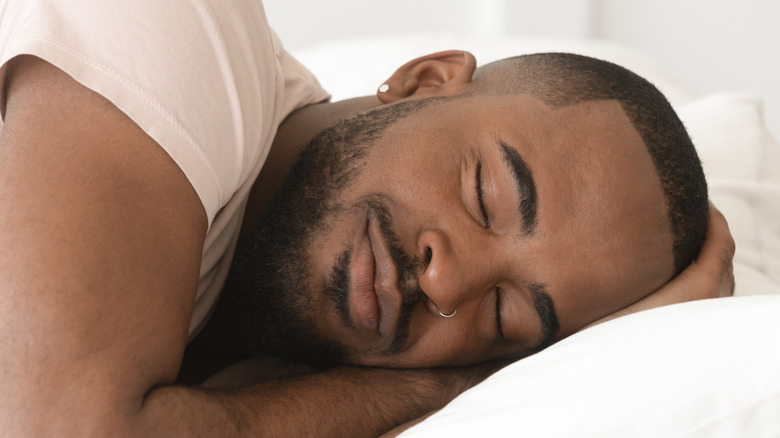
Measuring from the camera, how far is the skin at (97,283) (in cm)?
83

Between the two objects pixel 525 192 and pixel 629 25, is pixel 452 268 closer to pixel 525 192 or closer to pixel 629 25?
pixel 525 192

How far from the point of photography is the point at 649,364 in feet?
2.39

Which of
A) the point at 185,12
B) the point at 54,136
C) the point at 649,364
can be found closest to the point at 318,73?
the point at 185,12

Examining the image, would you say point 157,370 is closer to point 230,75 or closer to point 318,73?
point 230,75

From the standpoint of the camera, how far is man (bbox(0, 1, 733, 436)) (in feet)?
2.84

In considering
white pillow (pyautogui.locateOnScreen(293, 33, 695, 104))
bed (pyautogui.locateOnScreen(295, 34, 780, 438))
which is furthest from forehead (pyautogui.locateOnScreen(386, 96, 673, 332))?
white pillow (pyautogui.locateOnScreen(293, 33, 695, 104))

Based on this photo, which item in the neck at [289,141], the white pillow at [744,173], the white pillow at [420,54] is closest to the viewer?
the neck at [289,141]

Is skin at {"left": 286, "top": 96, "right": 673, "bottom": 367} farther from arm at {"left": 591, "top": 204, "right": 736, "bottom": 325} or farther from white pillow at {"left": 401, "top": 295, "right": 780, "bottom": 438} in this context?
white pillow at {"left": 401, "top": 295, "right": 780, "bottom": 438}

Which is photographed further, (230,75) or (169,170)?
(230,75)

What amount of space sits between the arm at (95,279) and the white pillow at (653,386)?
11.0 inches

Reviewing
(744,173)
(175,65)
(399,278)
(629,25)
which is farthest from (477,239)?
(629,25)

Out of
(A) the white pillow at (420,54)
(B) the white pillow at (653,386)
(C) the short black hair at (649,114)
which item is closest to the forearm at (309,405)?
(B) the white pillow at (653,386)

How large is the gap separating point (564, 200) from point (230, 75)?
48 centimetres

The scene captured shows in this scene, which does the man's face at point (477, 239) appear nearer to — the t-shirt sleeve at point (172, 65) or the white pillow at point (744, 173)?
the t-shirt sleeve at point (172, 65)
